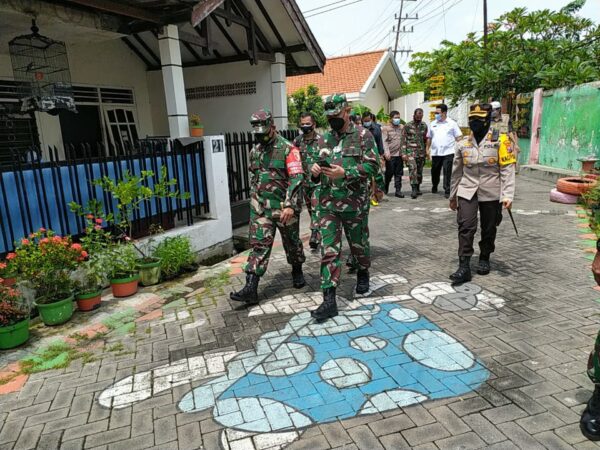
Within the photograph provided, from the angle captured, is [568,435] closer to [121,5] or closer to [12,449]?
[12,449]

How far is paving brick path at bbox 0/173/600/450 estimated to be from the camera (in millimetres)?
2428

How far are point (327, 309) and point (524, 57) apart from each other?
11.8 meters

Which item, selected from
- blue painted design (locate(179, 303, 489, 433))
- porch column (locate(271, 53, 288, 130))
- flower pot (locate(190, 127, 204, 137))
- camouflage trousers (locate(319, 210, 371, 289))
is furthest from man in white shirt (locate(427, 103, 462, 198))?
blue painted design (locate(179, 303, 489, 433))

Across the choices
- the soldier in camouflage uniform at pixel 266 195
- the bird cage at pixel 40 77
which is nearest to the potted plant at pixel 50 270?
the soldier in camouflage uniform at pixel 266 195

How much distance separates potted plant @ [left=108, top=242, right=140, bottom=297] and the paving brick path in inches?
10.8

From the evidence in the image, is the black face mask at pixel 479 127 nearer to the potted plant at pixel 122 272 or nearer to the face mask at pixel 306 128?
the face mask at pixel 306 128

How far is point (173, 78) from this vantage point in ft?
20.9

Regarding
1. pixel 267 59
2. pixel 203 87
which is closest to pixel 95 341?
pixel 267 59

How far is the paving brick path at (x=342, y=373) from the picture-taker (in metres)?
2.43

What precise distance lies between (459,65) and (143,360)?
13715mm

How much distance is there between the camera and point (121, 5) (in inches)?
216

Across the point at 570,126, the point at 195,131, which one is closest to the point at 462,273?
the point at 195,131

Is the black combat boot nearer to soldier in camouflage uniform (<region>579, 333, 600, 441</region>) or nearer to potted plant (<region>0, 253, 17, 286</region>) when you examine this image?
potted plant (<region>0, 253, 17, 286</region>)

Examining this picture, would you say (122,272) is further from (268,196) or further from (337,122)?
(337,122)
